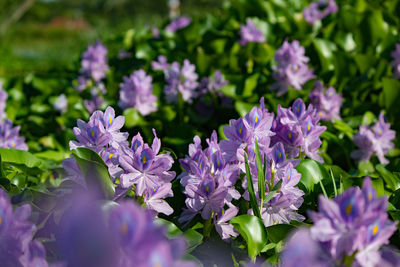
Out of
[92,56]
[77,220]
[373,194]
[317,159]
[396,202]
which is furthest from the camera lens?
[92,56]

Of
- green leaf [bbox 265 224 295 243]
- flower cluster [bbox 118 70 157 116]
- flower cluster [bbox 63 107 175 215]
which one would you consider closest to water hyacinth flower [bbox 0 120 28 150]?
flower cluster [bbox 118 70 157 116]

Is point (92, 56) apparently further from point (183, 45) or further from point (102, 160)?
point (102, 160)

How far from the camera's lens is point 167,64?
3.03 meters

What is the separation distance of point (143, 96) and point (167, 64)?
59 centimetres

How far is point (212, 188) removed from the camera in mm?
1154

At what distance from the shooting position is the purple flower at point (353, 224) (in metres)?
0.77

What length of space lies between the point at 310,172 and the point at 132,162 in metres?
0.59

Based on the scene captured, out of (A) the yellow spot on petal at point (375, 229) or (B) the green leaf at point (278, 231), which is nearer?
(A) the yellow spot on petal at point (375, 229)

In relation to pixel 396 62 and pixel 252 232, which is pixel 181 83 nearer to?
pixel 396 62

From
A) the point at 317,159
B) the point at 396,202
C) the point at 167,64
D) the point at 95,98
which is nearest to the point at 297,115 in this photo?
the point at 317,159

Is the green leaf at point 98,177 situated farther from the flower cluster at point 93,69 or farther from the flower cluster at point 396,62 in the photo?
the flower cluster at point 93,69

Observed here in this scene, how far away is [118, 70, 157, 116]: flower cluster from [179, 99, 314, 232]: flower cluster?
1.30m

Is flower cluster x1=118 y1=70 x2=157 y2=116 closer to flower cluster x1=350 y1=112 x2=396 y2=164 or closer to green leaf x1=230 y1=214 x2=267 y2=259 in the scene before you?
flower cluster x1=350 y1=112 x2=396 y2=164

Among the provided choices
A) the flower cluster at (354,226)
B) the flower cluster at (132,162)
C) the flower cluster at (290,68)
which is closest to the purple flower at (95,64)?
the flower cluster at (290,68)
